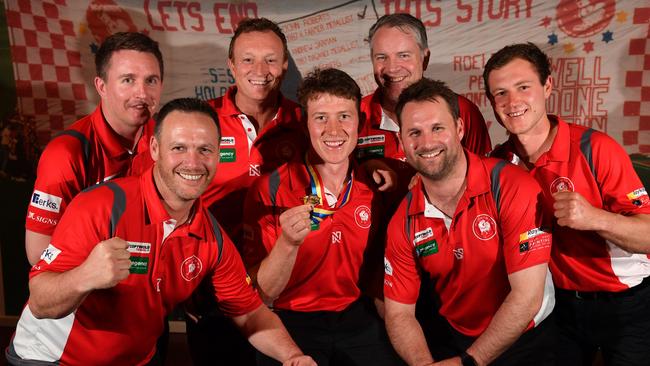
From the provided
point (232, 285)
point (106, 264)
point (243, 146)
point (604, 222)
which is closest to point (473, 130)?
point (604, 222)

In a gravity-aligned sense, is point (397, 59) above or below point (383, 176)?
above

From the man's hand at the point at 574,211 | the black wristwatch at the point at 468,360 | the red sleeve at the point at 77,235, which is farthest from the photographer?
the black wristwatch at the point at 468,360

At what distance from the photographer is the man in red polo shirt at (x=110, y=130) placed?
2.96m

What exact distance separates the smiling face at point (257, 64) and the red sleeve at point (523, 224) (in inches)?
54.9

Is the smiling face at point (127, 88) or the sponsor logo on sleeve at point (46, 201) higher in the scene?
the smiling face at point (127, 88)

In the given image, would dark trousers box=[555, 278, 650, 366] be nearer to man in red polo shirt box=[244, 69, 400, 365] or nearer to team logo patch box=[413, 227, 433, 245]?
team logo patch box=[413, 227, 433, 245]

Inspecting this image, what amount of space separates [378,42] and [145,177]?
1.53 m

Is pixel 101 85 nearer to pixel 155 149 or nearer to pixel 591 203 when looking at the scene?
pixel 155 149

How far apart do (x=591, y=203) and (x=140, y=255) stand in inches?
79.6

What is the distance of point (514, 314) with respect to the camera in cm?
269

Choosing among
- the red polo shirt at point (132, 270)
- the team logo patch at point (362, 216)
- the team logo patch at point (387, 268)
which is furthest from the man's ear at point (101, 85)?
the team logo patch at point (387, 268)

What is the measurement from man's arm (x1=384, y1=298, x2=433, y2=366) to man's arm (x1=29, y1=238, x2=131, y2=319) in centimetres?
132

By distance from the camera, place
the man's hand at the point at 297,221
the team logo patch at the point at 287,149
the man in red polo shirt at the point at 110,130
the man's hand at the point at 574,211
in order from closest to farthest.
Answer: the man's hand at the point at 574,211 → the man's hand at the point at 297,221 → the man in red polo shirt at the point at 110,130 → the team logo patch at the point at 287,149

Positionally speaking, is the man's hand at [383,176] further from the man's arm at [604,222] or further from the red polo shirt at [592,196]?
the man's arm at [604,222]
